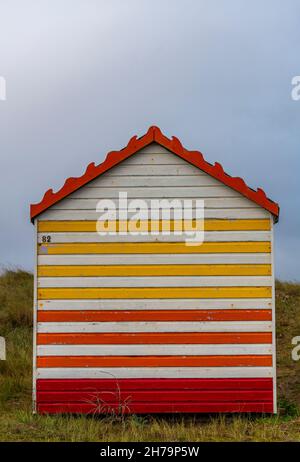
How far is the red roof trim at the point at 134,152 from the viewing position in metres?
11.2

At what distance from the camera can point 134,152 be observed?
1130 centimetres

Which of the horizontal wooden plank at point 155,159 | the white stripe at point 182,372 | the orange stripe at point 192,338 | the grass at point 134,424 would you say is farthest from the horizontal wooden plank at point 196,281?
the grass at point 134,424

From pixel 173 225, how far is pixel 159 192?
21.9 inches

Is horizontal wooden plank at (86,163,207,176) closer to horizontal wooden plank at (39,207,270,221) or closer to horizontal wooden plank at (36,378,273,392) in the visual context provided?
horizontal wooden plank at (39,207,270,221)

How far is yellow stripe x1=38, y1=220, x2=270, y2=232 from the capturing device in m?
11.2

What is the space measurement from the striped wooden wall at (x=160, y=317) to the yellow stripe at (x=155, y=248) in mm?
15

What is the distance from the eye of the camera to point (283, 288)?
2380cm

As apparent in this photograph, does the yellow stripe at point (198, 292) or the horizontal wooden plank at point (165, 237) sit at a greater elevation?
A: the horizontal wooden plank at point (165, 237)

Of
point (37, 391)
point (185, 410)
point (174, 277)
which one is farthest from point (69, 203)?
point (185, 410)

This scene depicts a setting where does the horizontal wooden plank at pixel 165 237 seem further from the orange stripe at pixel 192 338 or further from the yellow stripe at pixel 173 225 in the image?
the orange stripe at pixel 192 338

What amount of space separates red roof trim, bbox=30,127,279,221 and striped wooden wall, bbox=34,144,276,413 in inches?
7.1

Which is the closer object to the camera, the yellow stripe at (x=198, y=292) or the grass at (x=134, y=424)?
the grass at (x=134, y=424)

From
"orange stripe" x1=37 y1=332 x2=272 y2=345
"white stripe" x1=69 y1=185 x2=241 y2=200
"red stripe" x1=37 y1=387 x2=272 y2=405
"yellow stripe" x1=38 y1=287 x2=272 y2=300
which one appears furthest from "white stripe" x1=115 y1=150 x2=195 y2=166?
"red stripe" x1=37 y1=387 x2=272 y2=405

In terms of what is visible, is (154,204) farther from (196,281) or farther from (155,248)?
(196,281)
